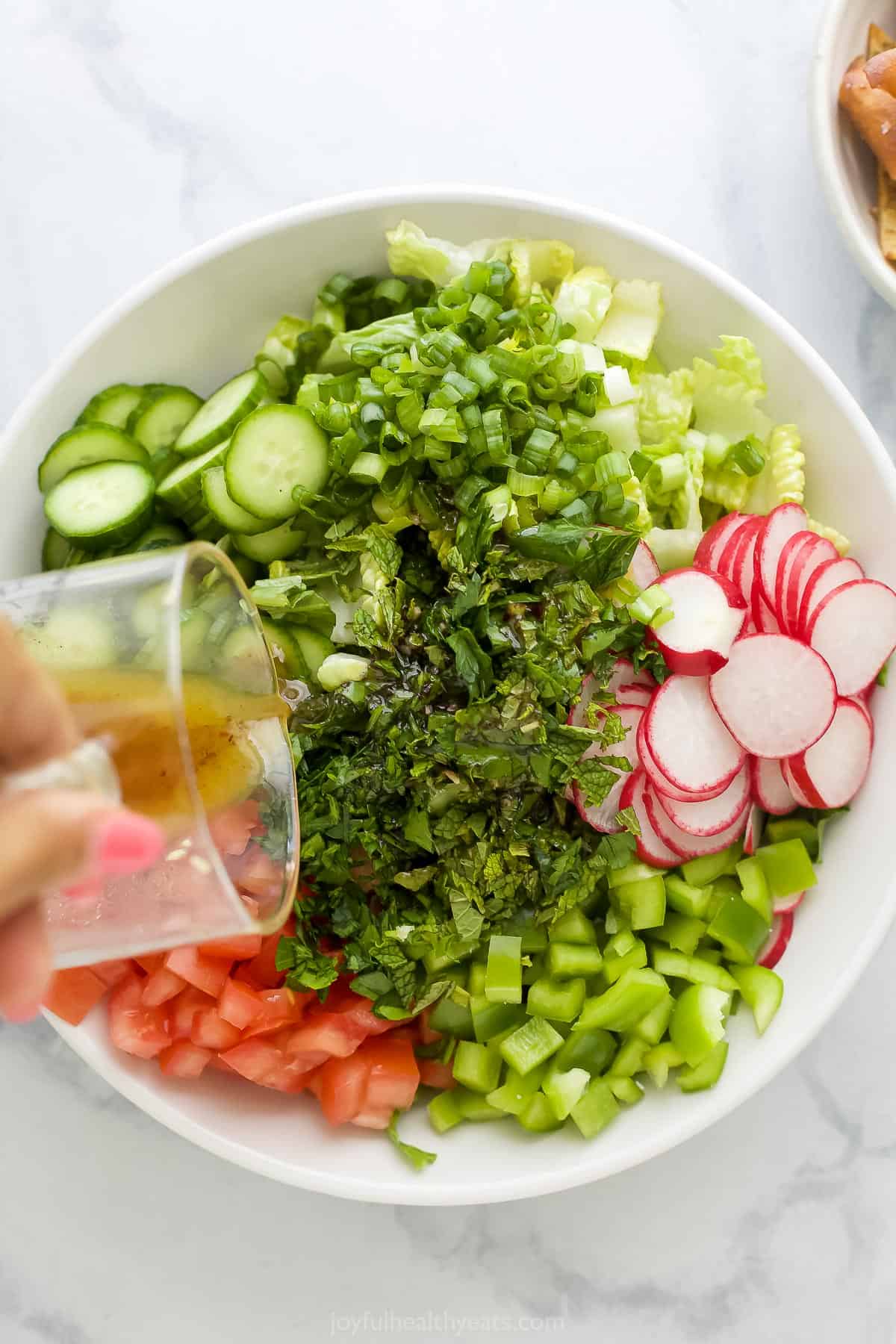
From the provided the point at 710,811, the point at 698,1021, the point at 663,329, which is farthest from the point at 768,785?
the point at 663,329

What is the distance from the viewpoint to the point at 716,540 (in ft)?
7.11

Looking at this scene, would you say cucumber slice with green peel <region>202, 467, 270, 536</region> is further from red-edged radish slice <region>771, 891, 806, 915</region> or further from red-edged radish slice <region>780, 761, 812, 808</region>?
red-edged radish slice <region>771, 891, 806, 915</region>

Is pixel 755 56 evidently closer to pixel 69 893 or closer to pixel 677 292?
pixel 677 292

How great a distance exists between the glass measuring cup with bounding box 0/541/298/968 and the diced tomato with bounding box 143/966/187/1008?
38 cm

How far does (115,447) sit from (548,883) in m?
1.18

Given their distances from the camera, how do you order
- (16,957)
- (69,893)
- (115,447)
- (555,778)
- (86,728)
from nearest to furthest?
1. (16,957)
2. (86,728)
3. (69,893)
4. (555,778)
5. (115,447)

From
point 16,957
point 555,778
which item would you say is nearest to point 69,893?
point 16,957

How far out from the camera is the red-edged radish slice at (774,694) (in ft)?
6.56

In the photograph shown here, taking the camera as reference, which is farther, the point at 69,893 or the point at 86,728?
the point at 69,893

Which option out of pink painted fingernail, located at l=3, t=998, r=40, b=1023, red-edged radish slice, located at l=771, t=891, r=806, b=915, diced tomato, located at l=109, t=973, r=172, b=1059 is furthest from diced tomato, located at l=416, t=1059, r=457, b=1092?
pink painted fingernail, located at l=3, t=998, r=40, b=1023

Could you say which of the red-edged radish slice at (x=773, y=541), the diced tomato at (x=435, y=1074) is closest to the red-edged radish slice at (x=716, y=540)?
the red-edged radish slice at (x=773, y=541)

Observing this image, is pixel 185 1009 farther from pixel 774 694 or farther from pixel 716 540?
pixel 716 540

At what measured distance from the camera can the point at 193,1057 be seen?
207 centimetres

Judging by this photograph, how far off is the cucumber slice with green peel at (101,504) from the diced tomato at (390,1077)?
3.60 feet
